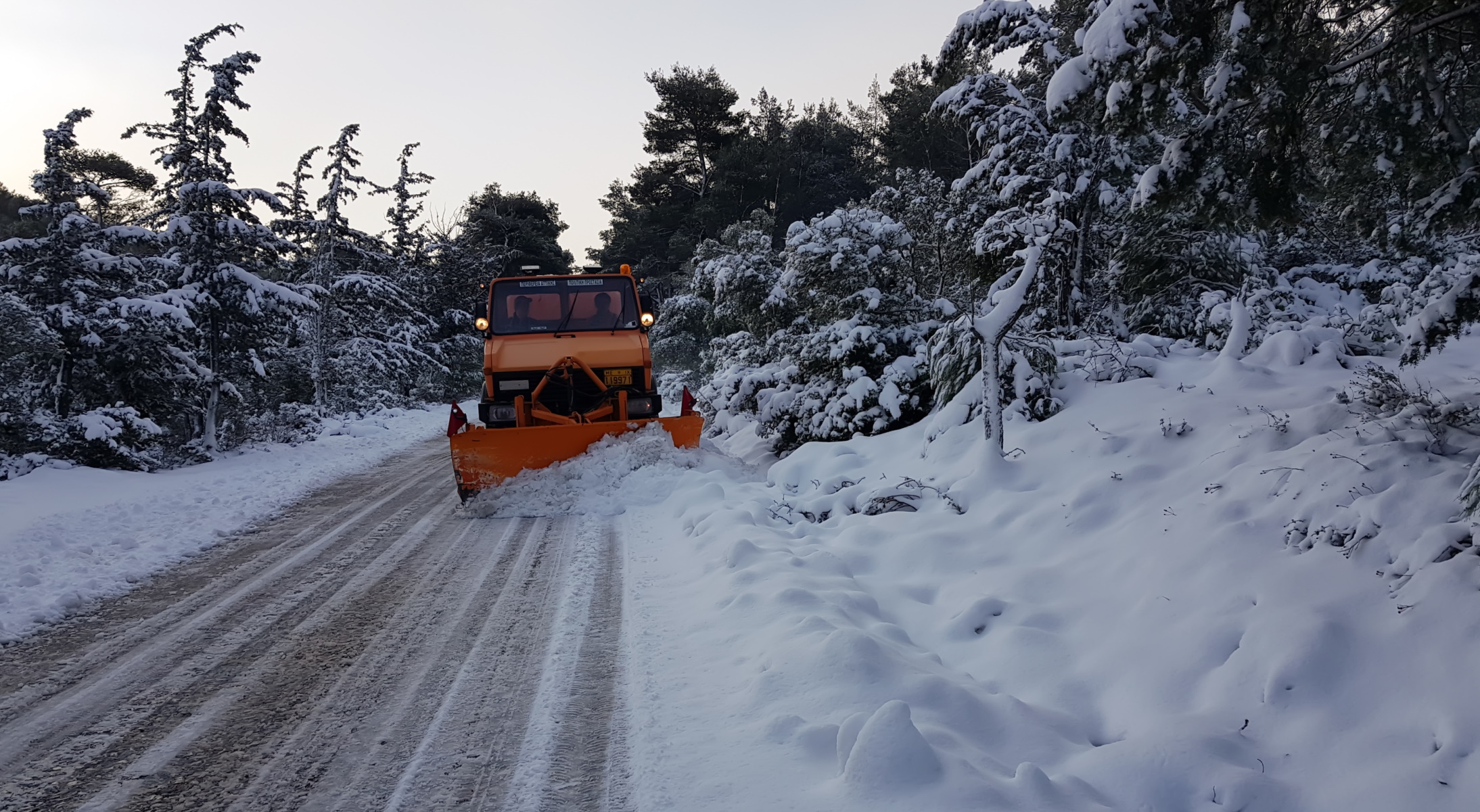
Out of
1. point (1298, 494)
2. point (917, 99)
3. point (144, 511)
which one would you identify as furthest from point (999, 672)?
point (917, 99)

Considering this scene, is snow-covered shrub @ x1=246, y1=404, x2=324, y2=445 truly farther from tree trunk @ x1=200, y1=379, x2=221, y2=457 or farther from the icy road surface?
the icy road surface

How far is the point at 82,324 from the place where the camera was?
9.95 metres

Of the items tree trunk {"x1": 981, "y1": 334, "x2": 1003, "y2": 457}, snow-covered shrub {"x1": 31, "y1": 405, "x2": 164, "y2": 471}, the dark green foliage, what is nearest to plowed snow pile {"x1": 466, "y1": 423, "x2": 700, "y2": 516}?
tree trunk {"x1": 981, "y1": 334, "x2": 1003, "y2": 457}

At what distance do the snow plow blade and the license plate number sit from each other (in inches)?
25.7

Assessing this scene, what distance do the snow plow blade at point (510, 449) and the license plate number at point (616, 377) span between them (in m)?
0.65

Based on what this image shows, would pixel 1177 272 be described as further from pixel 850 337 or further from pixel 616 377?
pixel 616 377

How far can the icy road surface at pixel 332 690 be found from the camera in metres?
2.72

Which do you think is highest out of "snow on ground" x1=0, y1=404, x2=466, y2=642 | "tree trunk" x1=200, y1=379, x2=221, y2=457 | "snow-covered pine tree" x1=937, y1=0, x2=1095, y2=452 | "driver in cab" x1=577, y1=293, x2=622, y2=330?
"snow-covered pine tree" x1=937, y1=0, x2=1095, y2=452

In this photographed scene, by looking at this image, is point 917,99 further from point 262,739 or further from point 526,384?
point 262,739

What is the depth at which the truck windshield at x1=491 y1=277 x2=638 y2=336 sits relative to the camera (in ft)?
31.0

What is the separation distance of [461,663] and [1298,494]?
426 centimetres

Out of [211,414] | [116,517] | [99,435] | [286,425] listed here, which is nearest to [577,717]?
[116,517]

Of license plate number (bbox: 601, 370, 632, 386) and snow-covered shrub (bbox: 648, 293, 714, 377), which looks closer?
license plate number (bbox: 601, 370, 632, 386)

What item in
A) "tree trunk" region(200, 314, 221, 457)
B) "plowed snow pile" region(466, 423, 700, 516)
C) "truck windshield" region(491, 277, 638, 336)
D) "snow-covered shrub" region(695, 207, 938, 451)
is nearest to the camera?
"plowed snow pile" region(466, 423, 700, 516)
